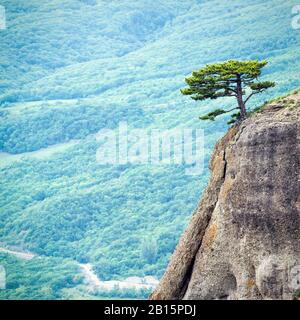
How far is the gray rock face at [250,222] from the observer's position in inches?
1391

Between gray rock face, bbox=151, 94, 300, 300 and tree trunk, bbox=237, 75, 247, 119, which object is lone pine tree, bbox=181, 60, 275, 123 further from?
gray rock face, bbox=151, 94, 300, 300

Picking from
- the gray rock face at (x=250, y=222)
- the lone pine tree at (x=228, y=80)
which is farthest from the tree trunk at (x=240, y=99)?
the gray rock face at (x=250, y=222)

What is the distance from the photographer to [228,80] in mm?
39812

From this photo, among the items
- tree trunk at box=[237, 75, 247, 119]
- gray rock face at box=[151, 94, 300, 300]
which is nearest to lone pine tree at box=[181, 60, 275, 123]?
tree trunk at box=[237, 75, 247, 119]

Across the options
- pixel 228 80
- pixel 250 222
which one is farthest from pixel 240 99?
pixel 250 222

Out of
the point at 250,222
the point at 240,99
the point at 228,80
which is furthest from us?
the point at 228,80

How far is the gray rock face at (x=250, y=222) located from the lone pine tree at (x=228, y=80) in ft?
5.20

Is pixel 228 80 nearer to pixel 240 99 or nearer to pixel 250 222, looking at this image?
pixel 240 99

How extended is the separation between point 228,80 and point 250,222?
670 cm

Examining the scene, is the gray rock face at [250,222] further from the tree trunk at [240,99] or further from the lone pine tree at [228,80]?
the lone pine tree at [228,80]
